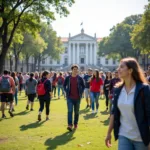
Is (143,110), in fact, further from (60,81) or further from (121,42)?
(121,42)

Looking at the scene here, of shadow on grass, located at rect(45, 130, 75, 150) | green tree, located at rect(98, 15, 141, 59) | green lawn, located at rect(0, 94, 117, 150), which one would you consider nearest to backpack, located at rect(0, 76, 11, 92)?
green lawn, located at rect(0, 94, 117, 150)

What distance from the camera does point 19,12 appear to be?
2506cm

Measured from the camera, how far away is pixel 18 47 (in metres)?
49.5

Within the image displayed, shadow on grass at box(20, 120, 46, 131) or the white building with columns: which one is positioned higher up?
the white building with columns

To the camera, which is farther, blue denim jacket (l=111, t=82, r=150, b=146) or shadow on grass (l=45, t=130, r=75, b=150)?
shadow on grass (l=45, t=130, r=75, b=150)

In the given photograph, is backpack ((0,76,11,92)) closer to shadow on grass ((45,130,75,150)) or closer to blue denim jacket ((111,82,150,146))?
shadow on grass ((45,130,75,150))

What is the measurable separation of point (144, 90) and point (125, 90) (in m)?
0.30

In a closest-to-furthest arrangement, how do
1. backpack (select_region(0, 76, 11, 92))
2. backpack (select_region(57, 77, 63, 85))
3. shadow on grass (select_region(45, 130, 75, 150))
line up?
shadow on grass (select_region(45, 130, 75, 150)) → backpack (select_region(0, 76, 11, 92)) → backpack (select_region(57, 77, 63, 85))

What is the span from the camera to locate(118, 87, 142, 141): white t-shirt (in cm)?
389

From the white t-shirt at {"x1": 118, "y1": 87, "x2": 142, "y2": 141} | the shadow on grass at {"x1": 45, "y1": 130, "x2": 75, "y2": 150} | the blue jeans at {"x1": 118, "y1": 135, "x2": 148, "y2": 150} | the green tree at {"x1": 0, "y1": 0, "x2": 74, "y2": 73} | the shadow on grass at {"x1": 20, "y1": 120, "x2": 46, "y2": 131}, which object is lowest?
the shadow on grass at {"x1": 45, "y1": 130, "x2": 75, "y2": 150}

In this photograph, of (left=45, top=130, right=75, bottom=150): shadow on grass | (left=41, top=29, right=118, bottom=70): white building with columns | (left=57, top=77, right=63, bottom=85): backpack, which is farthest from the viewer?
(left=41, top=29, right=118, bottom=70): white building with columns

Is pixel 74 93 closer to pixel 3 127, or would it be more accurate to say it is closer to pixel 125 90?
pixel 3 127

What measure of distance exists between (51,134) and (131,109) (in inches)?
223

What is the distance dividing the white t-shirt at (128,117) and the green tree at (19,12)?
65.9ft
